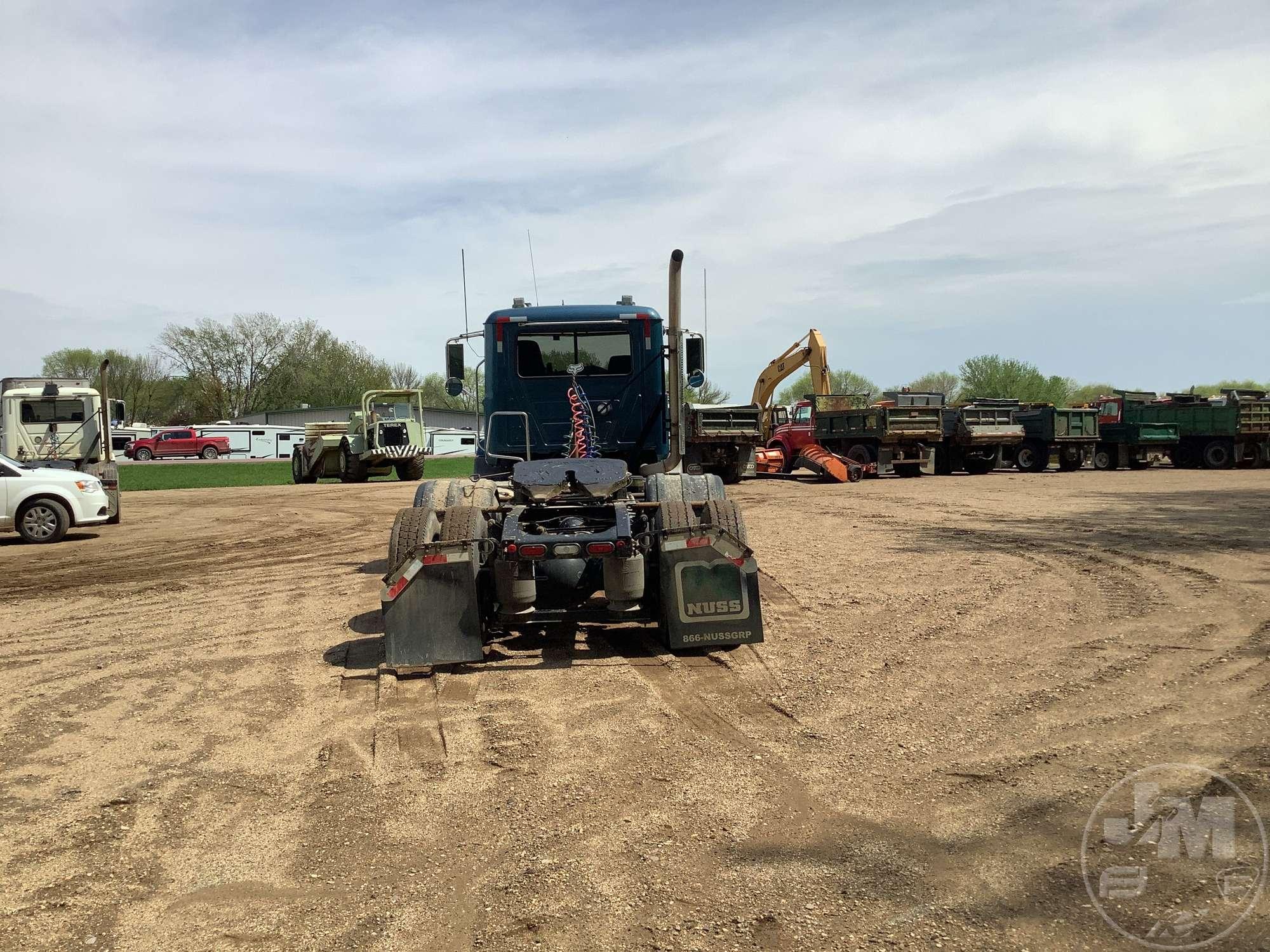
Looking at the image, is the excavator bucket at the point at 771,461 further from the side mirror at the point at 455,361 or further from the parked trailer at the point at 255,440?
the parked trailer at the point at 255,440

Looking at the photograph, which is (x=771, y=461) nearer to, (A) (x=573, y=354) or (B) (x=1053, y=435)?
(B) (x=1053, y=435)

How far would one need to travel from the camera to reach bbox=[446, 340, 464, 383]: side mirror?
31.9 ft

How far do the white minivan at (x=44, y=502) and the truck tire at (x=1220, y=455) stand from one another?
31604 mm

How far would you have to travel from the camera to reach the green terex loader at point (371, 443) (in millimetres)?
28328

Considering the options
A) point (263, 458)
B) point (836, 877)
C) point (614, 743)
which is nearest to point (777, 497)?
point (614, 743)

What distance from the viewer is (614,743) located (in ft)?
16.4

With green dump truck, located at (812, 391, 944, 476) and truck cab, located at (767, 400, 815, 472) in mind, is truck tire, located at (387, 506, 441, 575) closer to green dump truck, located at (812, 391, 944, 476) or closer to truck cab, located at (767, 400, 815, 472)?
truck cab, located at (767, 400, 815, 472)

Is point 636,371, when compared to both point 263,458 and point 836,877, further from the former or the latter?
point 263,458

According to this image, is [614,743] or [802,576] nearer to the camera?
[614,743]

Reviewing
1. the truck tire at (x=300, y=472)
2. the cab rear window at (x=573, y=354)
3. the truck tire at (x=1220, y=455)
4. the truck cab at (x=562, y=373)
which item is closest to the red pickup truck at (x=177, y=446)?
the truck tire at (x=300, y=472)

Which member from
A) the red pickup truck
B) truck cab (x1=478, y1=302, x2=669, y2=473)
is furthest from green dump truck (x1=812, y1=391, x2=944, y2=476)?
the red pickup truck

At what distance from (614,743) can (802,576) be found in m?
5.20

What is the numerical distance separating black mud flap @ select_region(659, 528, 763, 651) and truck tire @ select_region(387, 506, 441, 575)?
1709mm

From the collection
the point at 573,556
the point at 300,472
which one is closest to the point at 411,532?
the point at 573,556
